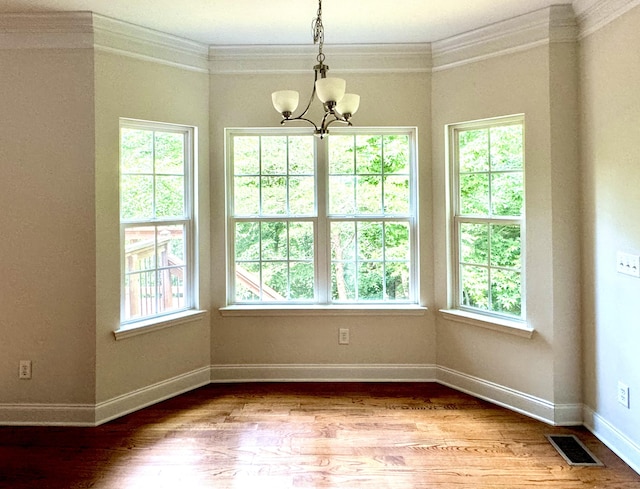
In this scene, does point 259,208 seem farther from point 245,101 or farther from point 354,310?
point 354,310

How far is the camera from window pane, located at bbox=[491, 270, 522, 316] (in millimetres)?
3209

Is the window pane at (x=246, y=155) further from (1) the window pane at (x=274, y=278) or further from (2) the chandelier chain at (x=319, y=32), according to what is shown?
(2) the chandelier chain at (x=319, y=32)

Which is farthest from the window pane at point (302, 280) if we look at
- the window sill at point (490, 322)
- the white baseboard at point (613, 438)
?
the white baseboard at point (613, 438)

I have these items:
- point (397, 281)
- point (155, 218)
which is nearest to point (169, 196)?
point (155, 218)

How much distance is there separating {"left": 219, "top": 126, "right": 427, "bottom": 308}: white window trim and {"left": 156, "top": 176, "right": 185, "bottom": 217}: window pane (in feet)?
1.20

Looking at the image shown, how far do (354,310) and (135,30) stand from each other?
Answer: 2.59m

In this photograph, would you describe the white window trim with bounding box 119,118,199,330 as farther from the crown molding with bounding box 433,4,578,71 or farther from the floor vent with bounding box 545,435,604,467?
the floor vent with bounding box 545,435,604,467

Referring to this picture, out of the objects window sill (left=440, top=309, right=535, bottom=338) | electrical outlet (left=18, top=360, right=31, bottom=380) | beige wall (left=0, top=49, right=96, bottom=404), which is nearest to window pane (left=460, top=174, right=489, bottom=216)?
window sill (left=440, top=309, right=535, bottom=338)

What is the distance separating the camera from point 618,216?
254cm

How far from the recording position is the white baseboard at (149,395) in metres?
3.02

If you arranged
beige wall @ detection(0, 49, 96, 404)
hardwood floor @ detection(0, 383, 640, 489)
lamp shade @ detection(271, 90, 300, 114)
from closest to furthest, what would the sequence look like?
lamp shade @ detection(271, 90, 300, 114), hardwood floor @ detection(0, 383, 640, 489), beige wall @ detection(0, 49, 96, 404)

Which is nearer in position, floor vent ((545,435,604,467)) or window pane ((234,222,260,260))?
floor vent ((545,435,604,467))

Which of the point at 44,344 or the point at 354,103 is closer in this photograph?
the point at 354,103

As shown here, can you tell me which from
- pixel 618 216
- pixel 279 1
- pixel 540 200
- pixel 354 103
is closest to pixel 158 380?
pixel 354 103
